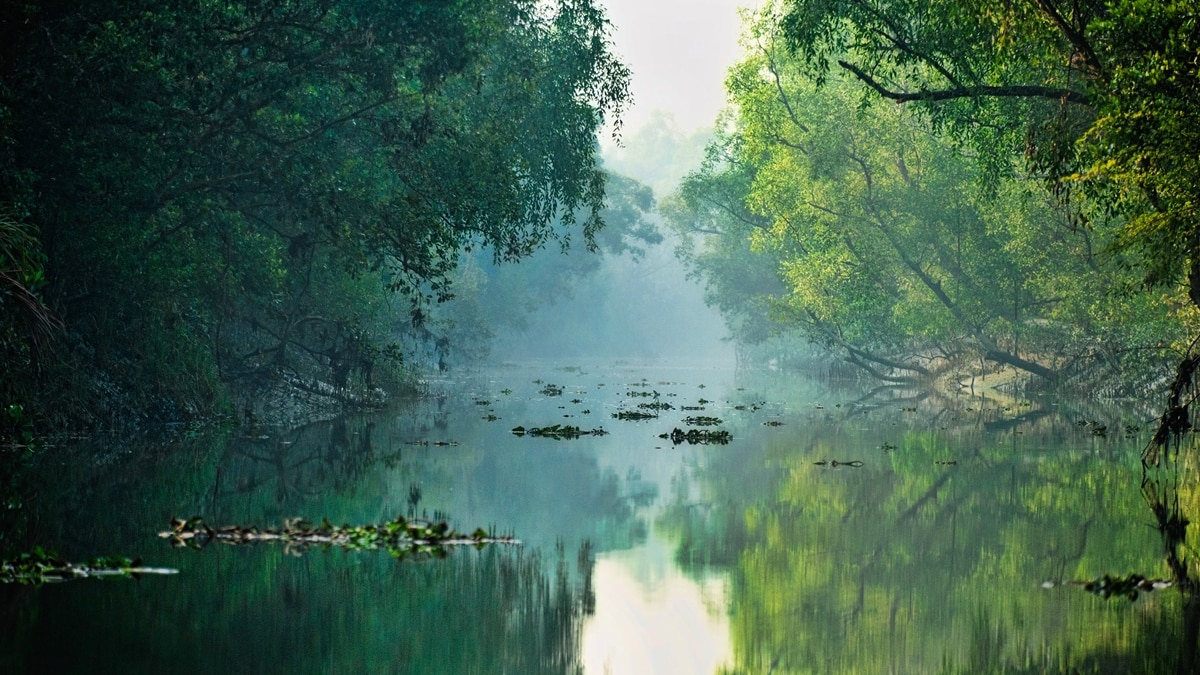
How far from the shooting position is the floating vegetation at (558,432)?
77.0ft

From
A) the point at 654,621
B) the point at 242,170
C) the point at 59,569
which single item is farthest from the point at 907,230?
the point at 59,569

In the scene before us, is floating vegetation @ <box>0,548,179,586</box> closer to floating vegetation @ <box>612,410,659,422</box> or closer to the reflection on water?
the reflection on water

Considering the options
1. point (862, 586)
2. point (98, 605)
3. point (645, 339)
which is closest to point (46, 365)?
point (98, 605)

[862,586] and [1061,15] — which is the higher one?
[1061,15]

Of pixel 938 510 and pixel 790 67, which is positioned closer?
pixel 938 510

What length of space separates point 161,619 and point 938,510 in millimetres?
8808

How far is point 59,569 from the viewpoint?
8.89 metres

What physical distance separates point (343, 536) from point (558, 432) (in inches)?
498

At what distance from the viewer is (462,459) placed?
746 inches

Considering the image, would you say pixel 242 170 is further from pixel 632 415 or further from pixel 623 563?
pixel 623 563

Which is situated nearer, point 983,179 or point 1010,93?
point 1010,93

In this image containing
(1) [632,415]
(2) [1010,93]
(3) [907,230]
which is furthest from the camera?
(3) [907,230]

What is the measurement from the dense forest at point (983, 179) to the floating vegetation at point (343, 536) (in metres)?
8.06

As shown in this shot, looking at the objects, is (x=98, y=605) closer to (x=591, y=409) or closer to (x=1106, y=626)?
(x=1106, y=626)
